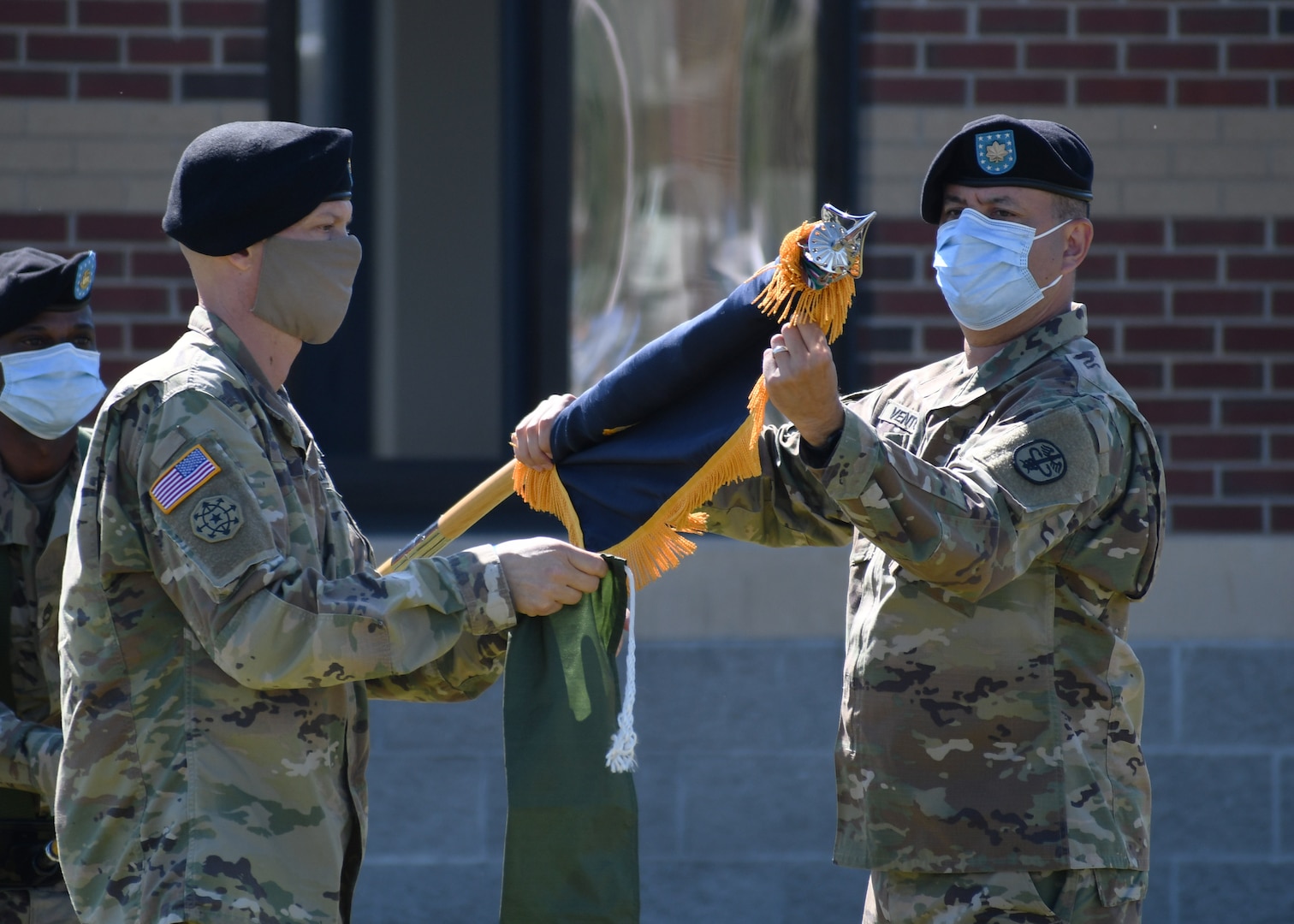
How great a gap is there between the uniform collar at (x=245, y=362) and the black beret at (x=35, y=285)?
0.88 m

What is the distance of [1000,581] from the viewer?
2.78 metres

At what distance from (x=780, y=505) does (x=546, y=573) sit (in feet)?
2.57

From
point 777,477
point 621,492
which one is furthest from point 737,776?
point 621,492

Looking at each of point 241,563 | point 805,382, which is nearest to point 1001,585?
point 805,382

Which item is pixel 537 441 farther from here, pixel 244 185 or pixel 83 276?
pixel 83 276

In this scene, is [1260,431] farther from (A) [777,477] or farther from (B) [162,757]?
(B) [162,757]

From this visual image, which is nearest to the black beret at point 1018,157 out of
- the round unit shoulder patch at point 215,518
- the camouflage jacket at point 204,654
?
the camouflage jacket at point 204,654

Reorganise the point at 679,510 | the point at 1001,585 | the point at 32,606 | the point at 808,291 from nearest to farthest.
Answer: the point at 808,291
the point at 1001,585
the point at 679,510
the point at 32,606

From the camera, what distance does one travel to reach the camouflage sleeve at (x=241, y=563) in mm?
2438

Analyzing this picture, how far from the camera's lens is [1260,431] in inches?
195

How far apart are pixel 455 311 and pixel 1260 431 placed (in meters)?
3.22

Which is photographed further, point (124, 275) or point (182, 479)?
point (124, 275)

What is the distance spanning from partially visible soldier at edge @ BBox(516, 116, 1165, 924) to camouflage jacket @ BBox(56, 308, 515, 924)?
0.62m

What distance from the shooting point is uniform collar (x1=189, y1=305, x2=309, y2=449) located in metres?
2.65
